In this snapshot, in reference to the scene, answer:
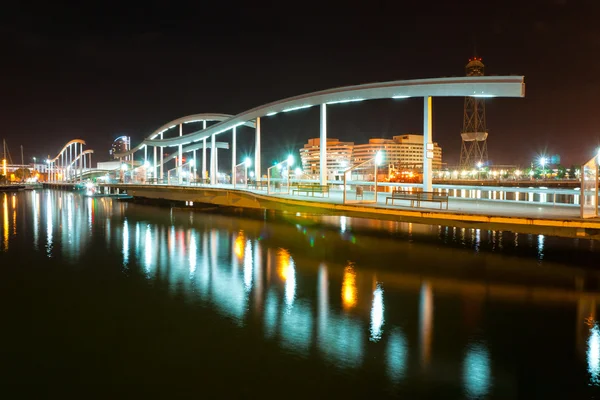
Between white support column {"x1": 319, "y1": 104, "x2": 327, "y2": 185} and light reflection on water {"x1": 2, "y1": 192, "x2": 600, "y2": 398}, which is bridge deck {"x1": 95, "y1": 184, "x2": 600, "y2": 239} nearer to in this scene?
light reflection on water {"x1": 2, "y1": 192, "x2": 600, "y2": 398}

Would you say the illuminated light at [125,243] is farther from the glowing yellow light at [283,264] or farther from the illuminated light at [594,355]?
the illuminated light at [594,355]

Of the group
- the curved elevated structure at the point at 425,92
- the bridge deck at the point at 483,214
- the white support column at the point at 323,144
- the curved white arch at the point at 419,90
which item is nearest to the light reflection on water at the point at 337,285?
the bridge deck at the point at 483,214

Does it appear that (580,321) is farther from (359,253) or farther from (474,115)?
(474,115)

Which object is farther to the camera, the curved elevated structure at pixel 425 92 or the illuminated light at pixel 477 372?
the curved elevated structure at pixel 425 92

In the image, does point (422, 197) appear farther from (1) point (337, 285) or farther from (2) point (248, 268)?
(2) point (248, 268)

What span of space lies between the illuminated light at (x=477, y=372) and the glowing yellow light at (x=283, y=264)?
667 centimetres

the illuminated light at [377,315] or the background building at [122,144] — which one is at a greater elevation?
the background building at [122,144]

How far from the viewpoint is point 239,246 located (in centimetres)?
1988

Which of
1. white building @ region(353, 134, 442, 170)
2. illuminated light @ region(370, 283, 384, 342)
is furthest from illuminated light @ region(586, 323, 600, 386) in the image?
white building @ region(353, 134, 442, 170)

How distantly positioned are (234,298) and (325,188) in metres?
13.4

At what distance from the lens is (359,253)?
17719mm

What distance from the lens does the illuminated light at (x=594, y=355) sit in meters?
7.10

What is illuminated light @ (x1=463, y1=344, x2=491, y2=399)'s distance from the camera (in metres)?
6.65

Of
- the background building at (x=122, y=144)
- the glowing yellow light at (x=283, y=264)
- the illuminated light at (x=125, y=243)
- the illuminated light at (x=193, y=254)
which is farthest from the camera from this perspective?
the background building at (x=122, y=144)
